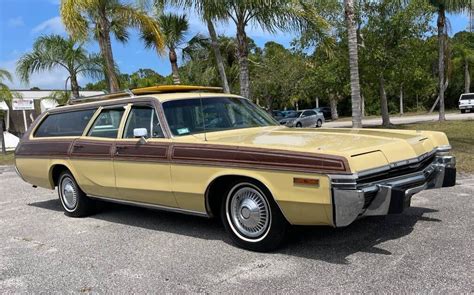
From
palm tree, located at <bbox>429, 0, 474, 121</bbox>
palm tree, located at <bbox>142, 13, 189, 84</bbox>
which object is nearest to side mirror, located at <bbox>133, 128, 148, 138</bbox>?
palm tree, located at <bbox>142, 13, 189, 84</bbox>

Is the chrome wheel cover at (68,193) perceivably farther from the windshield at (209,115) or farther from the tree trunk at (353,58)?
the tree trunk at (353,58)

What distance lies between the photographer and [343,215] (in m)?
4.25

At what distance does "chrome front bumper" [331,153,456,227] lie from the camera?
4203mm

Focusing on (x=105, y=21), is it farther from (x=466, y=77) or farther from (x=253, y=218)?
(x=466, y=77)

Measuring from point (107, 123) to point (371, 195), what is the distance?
3.78m

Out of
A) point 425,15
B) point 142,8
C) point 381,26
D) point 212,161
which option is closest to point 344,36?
point 381,26

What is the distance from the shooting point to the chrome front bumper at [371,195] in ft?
13.8

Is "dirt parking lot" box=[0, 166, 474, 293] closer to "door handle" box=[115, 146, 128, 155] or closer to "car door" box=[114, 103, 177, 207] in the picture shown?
"car door" box=[114, 103, 177, 207]

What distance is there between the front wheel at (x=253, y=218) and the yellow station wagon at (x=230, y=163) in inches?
0.4

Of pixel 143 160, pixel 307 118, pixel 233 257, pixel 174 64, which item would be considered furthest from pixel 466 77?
pixel 233 257

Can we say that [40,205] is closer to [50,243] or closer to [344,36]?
[50,243]

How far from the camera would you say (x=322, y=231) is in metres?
5.59

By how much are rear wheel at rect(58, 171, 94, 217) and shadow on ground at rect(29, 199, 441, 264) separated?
23 centimetres

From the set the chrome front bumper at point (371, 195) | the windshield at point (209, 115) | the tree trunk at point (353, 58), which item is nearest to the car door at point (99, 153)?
the windshield at point (209, 115)
